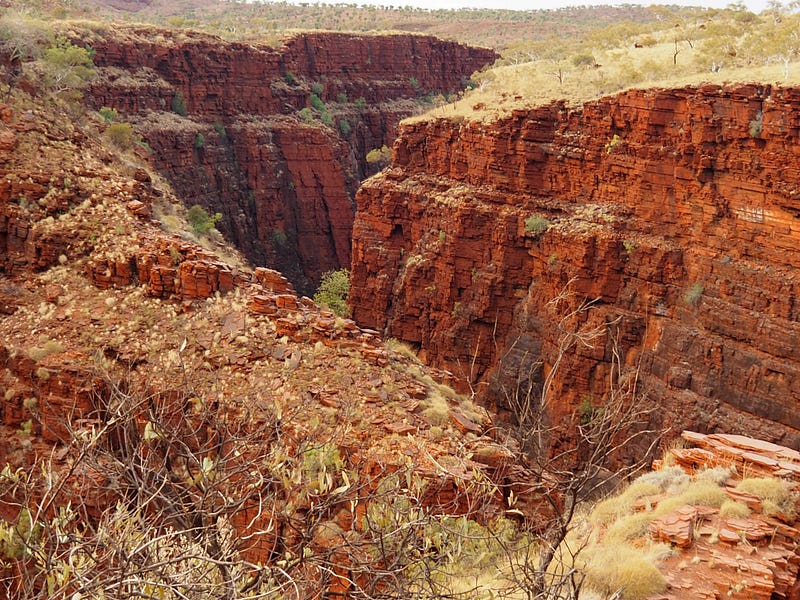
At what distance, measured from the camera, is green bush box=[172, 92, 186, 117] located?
46656 mm

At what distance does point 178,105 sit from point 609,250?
94.5 ft

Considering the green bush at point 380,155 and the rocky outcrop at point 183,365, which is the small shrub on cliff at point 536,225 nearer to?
the rocky outcrop at point 183,365

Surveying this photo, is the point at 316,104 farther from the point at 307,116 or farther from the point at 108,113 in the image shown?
the point at 108,113

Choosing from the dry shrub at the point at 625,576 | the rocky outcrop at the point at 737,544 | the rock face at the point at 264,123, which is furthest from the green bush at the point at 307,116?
the dry shrub at the point at 625,576

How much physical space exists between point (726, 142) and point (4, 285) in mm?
17070

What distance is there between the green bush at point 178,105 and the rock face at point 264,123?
51 millimetres

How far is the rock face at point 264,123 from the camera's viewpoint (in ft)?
146

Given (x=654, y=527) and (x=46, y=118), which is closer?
(x=654, y=527)

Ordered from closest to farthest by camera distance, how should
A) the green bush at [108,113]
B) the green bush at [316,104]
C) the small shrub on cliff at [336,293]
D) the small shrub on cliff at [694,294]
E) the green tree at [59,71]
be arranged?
the small shrub on cliff at [694,294], the green tree at [59,71], the small shrub on cliff at [336,293], the green bush at [108,113], the green bush at [316,104]

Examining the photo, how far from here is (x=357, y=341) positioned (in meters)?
15.3

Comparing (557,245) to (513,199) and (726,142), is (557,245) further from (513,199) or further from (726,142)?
(726,142)

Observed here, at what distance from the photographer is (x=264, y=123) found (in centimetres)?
5097

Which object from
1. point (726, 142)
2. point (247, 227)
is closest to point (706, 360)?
point (726, 142)

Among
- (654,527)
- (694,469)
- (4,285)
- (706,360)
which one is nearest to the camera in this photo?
(654,527)
